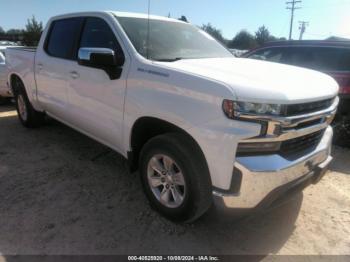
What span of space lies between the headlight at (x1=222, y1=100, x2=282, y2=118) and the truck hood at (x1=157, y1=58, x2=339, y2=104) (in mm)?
37

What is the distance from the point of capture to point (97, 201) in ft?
11.5

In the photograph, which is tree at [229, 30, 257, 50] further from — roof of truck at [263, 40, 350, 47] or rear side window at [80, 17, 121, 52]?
rear side window at [80, 17, 121, 52]

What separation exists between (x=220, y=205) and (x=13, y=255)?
66.7 inches

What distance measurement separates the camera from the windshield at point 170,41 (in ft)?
11.2

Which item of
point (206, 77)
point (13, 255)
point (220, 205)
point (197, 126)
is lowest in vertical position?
point (13, 255)

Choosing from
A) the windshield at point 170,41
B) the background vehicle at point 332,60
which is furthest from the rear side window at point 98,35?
the background vehicle at point 332,60

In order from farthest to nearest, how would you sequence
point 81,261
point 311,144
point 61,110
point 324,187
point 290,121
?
point 61,110 < point 324,187 < point 311,144 < point 81,261 < point 290,121

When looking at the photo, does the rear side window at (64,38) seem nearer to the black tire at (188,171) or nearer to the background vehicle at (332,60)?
the black tire at (188,171)

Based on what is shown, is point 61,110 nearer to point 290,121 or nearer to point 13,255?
point 13,255

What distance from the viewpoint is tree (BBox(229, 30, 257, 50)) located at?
2326 inches

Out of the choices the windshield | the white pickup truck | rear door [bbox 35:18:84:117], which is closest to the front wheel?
rear door [bbox 35:18:84:117]

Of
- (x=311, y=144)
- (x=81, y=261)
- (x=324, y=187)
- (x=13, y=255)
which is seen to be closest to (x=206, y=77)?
(x=311, y=144)

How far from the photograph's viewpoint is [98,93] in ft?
11.9

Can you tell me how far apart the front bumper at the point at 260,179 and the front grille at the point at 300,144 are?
2.8 inches
